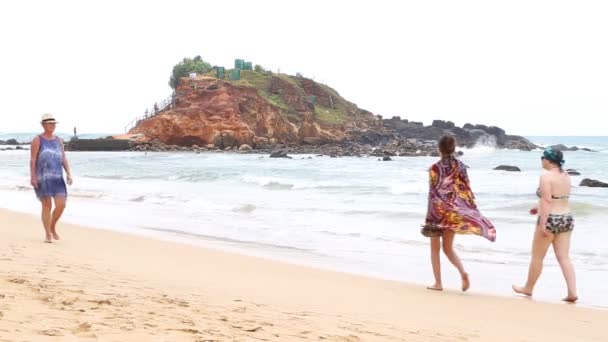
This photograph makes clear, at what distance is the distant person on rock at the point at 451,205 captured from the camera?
21.6 feet

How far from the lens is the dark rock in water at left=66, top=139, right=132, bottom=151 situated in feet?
230

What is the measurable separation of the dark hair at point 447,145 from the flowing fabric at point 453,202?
0.31 feet

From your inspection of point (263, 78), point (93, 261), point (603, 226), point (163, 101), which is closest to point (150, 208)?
point (93, 261)

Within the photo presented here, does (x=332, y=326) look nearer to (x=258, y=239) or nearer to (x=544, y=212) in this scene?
(x=544, y=212)

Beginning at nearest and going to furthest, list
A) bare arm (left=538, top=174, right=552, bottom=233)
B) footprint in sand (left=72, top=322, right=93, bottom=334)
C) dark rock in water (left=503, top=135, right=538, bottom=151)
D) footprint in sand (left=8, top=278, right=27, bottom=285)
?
footprint in sand (left=72, top=322, right=93, bottom=334), footprint in sand (left=8, top=278, right=27, bottom=285), bare arm (left=538, top=174, right=552, bottom=233), dark rock in water (left=503, top=135, right=538, bottom=151)

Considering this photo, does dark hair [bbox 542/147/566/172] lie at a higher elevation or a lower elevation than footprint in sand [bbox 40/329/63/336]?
higher

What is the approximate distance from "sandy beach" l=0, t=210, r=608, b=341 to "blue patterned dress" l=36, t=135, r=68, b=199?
30.4 inches

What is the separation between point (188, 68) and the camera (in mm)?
97500

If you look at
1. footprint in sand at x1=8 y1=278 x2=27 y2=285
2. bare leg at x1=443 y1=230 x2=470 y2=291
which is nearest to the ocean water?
bare leg at x1=443 y1=230 x2=470 y2=291

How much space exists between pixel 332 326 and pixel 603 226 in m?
10.2

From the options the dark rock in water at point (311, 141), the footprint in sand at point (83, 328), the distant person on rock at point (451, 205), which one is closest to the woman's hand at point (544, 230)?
the distant person on rock at point (451, 205)

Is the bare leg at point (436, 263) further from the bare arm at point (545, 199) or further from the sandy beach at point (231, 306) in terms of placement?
the bare arm at point (545, 199)

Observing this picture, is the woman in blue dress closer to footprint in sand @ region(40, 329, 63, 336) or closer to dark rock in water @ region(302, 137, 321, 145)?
footprint in sand @ region(40, 329, 63, 336)

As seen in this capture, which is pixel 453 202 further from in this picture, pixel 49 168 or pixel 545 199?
pixel 49 168
